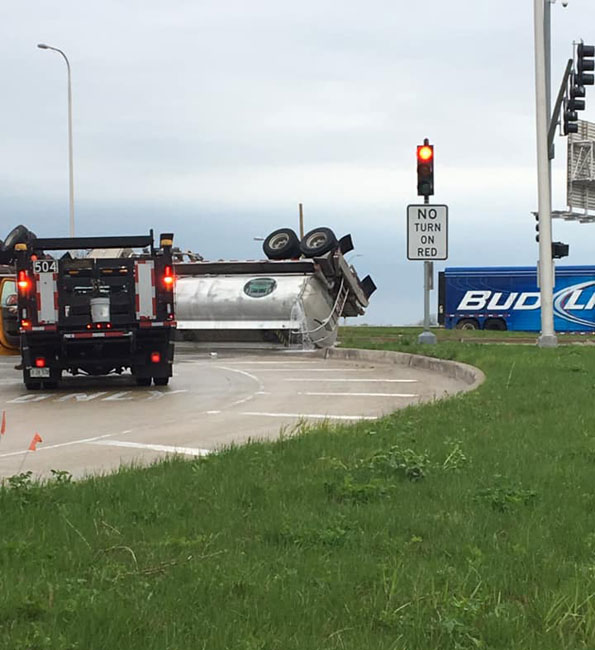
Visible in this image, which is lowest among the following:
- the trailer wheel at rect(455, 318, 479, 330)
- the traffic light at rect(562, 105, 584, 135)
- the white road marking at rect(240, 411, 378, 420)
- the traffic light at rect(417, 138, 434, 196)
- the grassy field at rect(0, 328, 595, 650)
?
the trailer wheel at rect(455, 318, 479, 330)

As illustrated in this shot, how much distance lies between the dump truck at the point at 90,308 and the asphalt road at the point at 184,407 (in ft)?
1.89

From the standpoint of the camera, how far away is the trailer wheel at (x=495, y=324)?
156 feet

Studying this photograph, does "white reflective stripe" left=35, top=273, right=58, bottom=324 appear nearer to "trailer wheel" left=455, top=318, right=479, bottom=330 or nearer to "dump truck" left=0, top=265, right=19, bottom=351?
"dump truck" left=0, top=265, right=19, bottom=351

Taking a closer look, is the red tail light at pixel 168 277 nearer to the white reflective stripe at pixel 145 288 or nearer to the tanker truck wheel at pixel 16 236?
the white reflective stripe at pixel 145 288

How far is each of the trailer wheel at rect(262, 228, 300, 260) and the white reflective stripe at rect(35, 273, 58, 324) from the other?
46.9 ft

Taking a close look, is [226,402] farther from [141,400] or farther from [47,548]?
[47,548]

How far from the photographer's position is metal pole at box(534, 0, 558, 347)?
22156 mm

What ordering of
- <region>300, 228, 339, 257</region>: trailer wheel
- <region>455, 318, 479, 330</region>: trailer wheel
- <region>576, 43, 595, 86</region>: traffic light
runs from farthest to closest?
<region>455, 318, 479, 330</region>: trailer wheel < <region>300, 228, 339, 257</region>: trailer wheel < <region>576, 43, 595, 86</region>: traffic light

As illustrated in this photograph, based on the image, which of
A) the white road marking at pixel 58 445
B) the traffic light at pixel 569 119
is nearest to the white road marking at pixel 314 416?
the white road marking at pixel 58 445

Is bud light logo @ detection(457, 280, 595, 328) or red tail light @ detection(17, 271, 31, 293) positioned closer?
red tail light @ detection(17, 271, 31, 293)

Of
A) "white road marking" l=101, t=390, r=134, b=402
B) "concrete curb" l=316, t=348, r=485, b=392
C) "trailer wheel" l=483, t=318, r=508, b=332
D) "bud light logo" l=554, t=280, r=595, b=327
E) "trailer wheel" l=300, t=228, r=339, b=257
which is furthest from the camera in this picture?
"trailer wheel" l=483, t=318, r=508, b=332

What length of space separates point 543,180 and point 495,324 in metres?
25.9

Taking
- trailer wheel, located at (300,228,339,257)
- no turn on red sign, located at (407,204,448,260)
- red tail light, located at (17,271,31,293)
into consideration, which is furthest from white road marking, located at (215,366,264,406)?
trailer wheel, located at (300,228,339,257)

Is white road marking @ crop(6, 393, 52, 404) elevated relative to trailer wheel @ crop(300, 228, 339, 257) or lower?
lower
